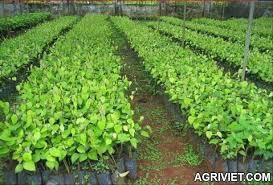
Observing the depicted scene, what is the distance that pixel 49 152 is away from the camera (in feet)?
12.5

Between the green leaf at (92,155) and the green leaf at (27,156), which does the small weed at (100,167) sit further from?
the green leaf at (27,156)

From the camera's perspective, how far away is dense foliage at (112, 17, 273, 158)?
13.8 ft

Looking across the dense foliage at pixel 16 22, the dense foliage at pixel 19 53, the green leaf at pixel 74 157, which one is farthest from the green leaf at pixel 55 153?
the dense foliage at pixel 16 22

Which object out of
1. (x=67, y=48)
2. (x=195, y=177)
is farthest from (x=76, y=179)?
(x=67, y=48)

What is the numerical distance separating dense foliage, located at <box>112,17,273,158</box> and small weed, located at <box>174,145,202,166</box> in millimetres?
349

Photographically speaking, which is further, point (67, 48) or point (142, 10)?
point (142, 10)

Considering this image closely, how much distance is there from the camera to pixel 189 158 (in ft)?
16.6

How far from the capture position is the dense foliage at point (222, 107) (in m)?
4.21

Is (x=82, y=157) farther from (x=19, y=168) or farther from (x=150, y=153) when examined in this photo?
(x=150, y=153)

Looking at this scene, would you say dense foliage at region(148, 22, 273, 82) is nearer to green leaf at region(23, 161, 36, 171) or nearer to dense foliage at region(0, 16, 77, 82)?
dense foliage at region(0, 16, 77, 82)

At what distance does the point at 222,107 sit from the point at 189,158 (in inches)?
31.6

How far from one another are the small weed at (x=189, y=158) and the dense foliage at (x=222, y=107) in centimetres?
35

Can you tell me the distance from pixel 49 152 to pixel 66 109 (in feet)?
2.67

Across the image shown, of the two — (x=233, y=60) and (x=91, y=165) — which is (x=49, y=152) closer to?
(x=91, y=165)
